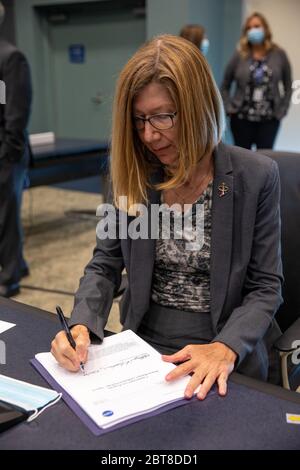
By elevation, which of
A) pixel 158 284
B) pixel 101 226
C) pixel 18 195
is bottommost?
pixel 18 195

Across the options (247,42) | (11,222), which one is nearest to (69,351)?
(11,222)

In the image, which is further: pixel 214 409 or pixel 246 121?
pixel 246 121

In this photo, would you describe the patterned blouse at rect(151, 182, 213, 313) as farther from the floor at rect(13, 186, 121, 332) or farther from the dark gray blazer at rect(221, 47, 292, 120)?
the dark gray blazer at rect(221, 47, 292, 120)

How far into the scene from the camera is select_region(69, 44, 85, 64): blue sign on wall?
6098 millimetres

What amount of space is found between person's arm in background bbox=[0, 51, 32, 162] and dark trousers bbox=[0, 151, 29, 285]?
134 millimetres

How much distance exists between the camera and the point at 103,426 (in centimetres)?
77

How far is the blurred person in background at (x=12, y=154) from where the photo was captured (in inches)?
107

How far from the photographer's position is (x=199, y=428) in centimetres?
76

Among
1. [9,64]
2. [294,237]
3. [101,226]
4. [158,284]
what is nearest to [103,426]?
[158,284]

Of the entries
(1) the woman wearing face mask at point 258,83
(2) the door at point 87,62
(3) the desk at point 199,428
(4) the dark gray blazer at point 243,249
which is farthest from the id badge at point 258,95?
(3) the desk at point 199,428

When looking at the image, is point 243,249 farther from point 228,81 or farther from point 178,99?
point 228,81

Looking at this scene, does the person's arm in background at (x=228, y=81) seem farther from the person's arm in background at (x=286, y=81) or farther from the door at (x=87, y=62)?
the door at (x=87, y=62)
